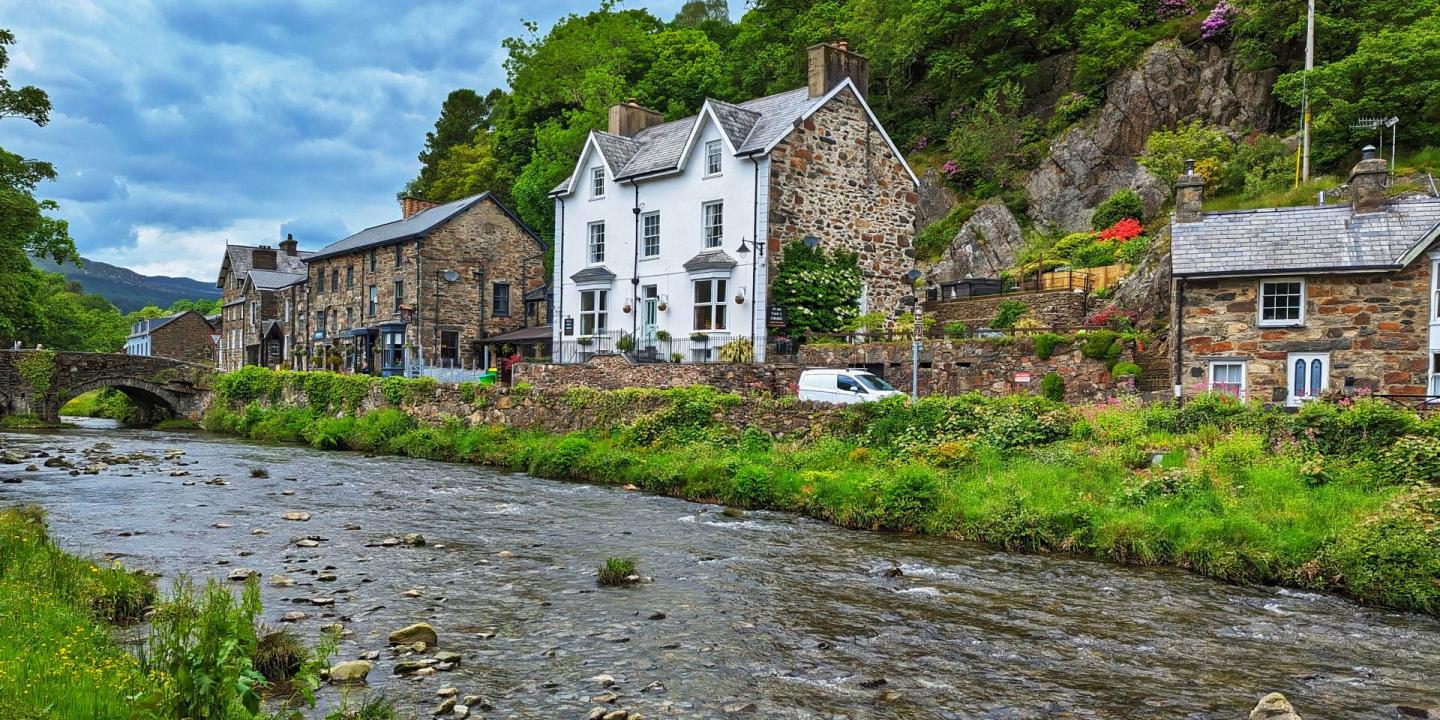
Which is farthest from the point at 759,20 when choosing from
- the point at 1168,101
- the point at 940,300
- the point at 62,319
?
the point at 62,319

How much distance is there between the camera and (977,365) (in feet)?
87.9

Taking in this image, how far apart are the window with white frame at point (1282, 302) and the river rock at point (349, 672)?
23.6m

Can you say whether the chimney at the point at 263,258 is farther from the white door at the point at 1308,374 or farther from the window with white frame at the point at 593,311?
the white door at the point at 1308,374

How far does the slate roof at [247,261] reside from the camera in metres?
72.6

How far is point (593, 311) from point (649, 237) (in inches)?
172

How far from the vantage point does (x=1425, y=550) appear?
40.1 ft

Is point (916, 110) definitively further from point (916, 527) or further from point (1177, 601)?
A: point (1177, 601)

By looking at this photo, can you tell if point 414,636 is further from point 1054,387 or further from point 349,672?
point 1054,387

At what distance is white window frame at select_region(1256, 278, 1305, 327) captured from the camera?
23.5 m

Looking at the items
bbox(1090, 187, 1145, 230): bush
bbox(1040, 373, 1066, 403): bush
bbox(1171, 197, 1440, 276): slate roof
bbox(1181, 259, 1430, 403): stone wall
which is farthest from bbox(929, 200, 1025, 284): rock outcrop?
bbox(1181, 259, 1430, 403): stone wall

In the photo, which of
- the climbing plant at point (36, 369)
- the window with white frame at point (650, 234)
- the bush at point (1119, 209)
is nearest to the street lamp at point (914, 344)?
the window with white frame at point (650, 234)

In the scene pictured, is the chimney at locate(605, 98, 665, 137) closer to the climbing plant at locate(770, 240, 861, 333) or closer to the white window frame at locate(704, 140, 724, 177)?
the white window frame at locate(704, 140, 724, 177)

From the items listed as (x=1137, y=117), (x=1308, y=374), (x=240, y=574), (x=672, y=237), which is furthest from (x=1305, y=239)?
(x=240, y=574)

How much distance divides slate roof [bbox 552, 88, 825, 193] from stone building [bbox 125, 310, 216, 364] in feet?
191
